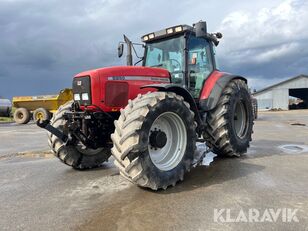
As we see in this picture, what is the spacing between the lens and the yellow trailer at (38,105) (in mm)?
20484

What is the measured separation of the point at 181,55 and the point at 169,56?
0.91 feet

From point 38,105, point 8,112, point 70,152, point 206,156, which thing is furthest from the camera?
point 8,112

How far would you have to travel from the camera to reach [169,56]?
22.0 feet

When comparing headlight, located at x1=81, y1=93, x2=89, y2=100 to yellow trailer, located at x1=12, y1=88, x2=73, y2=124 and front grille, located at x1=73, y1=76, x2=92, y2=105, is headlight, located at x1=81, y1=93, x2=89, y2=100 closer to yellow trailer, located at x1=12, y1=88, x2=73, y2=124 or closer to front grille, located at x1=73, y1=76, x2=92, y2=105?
front grille, located at x1=73, y1=76, x2=92, y2=105

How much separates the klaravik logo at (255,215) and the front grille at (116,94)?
246 centimetres

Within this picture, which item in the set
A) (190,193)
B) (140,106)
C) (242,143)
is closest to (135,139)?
(140,106)

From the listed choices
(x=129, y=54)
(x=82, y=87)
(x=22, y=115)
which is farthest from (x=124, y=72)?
(x=22, y=115)

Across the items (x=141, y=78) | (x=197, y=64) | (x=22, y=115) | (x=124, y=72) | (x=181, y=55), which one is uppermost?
(x=181, y=55)

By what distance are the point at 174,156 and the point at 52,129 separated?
2.02 metres

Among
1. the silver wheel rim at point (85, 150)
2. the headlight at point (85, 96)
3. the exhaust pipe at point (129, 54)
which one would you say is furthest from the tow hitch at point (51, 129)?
the exhaust pipe at point (129, 54)

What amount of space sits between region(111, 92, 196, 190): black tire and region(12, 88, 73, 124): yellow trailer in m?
16.3

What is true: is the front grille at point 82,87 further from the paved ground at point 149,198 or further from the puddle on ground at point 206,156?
the puddle on ground at point 206,156

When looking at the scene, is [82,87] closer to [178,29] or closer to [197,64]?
[178,29]

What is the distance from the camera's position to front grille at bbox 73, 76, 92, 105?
531cm
